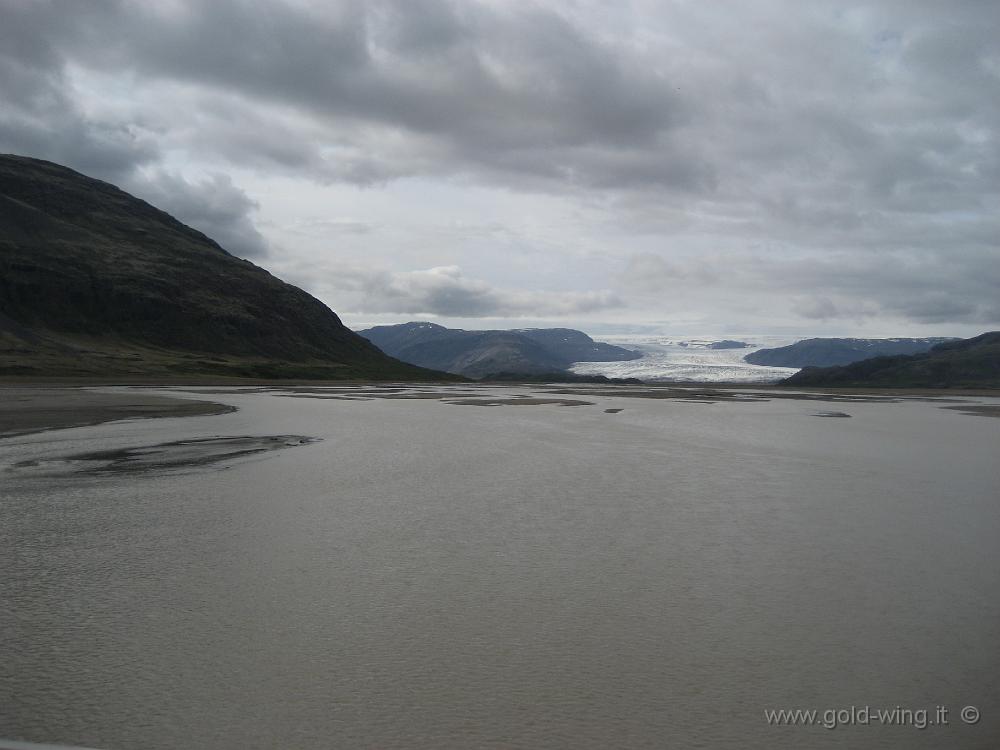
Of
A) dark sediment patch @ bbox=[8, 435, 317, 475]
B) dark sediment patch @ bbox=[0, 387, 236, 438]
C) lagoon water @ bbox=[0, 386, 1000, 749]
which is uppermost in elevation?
dark sediment patch @ bbox=[0, 387, 236, 438]

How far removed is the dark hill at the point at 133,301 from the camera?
109m

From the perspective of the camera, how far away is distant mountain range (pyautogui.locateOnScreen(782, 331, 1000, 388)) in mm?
144375

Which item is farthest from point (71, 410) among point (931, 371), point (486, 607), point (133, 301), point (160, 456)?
Result: point (931, 371)

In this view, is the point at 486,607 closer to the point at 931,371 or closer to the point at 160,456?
the point at 160,456

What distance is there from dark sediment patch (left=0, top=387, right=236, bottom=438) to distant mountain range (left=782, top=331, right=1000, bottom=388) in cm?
13499

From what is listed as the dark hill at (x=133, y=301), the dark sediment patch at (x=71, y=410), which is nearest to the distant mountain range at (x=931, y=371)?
the dark hill at (x=133, y=301)

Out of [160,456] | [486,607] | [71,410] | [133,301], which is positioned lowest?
[486,607]

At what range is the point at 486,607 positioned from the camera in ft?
30.7

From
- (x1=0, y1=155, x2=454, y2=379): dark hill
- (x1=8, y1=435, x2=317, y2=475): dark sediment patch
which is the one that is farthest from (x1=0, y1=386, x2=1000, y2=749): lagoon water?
(x1=0, y1=155, x2=454, y2=379): dark hill

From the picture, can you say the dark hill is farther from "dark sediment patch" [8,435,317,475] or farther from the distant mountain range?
the distant mountain range

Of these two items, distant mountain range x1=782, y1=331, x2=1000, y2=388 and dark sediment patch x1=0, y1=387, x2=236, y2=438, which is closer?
dark sediment patch x1=0, y1=387, x2=236, y2=438

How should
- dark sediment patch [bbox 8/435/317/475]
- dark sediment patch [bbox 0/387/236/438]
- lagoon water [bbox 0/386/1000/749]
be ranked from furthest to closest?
1. dark sediment patch [bbox 0/387/236/438]
2. dark sediment patch [bbox 8/435/317/475]
3. lagoon water [bbox 0/386/1000/749]

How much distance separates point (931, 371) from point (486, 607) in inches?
6689

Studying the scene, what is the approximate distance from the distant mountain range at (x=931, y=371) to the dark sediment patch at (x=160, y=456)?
458 feet
